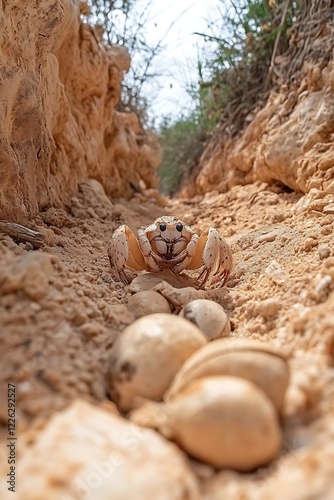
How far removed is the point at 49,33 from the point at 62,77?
4.04 feet

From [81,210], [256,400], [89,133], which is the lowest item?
[256,400]

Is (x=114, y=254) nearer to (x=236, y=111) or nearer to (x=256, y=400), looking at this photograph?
(x=256, y=400)

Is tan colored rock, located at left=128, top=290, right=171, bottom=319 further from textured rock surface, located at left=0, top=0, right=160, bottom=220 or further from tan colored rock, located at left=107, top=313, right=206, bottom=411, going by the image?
textured rock surface, located at left=0, top=0, right=160, bottom=220

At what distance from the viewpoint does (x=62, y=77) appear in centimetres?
454

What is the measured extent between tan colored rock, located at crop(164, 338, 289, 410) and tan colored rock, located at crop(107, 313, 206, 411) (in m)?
0.06

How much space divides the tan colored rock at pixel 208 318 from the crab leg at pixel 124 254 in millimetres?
997

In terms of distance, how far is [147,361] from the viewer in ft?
4.90

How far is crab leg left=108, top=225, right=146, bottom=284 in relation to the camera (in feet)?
10.0

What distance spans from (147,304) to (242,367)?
3.06 feet

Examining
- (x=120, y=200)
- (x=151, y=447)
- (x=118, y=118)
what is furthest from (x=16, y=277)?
(x=118, y=118)

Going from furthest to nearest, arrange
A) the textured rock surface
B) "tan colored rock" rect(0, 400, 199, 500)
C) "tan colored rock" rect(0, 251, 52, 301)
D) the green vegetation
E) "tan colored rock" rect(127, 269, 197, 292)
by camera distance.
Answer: the green vegetation, the textured rock surface, "tan colored rock" rect(127, 269, 197, 292), "tan colored rock" rect(0, 251, 52, 301), "tan colored rock" rect(0, 400, 199, 500)

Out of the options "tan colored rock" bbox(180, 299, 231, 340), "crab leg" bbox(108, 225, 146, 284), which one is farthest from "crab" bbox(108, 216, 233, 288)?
"tan colored rock" bbox(180, 299, 231, 340)
